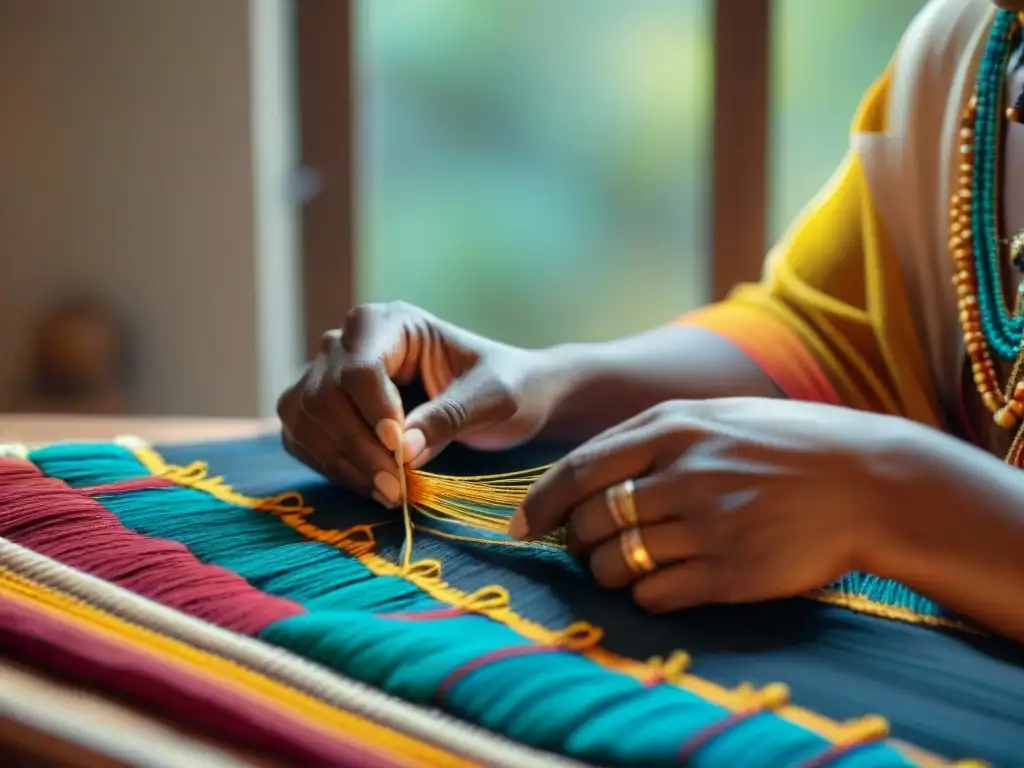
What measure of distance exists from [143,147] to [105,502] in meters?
1.50

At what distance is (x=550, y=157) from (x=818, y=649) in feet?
4.88

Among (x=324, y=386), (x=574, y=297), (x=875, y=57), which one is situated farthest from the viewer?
(x=574, y=297)

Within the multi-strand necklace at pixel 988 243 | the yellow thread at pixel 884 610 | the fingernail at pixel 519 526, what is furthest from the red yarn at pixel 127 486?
the multi-strand necklace at pixel 988 243

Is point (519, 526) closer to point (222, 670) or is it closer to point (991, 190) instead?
point (222, 670)

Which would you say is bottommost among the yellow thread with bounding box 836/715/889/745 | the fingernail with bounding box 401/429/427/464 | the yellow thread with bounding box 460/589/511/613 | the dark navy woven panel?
the dark navy woven panel

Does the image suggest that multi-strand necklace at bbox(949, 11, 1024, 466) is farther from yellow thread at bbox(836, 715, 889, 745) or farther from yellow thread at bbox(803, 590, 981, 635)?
yellow thread at bbox(836, 715, 889, 745)

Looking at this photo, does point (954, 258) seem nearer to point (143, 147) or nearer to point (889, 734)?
point (889, 734)

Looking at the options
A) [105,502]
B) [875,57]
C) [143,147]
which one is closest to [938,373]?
[105,502]

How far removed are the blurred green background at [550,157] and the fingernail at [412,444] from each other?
115 centimetres

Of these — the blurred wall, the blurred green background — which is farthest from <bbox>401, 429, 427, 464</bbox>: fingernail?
the blurred wall

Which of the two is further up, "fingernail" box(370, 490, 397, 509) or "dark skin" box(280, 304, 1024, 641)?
"dark skin" box(280, 304, 1024, 641)

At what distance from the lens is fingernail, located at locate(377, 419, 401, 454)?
57cm

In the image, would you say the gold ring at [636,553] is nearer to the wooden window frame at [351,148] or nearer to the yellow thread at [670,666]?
the yellow thread at [670,666]

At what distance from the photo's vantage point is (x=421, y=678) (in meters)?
0.37
